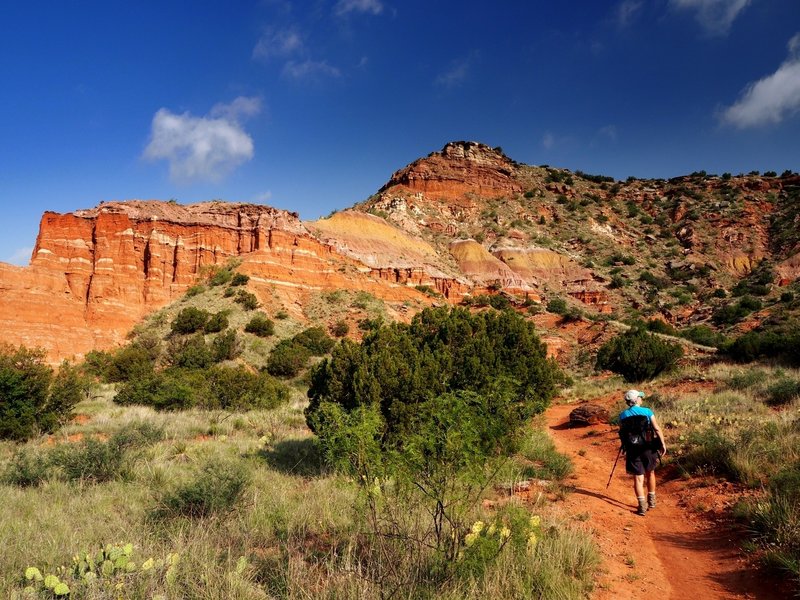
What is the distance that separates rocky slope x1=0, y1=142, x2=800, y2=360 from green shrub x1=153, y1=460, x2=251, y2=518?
98.1ft

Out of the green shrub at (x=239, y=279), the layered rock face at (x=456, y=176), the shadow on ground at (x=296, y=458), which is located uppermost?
the layered rock face at (x=456, y=176)

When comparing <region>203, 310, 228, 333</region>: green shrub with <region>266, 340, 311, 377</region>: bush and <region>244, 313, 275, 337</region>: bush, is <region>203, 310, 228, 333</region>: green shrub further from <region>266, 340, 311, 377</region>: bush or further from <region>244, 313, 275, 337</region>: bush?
<region>266, 340, 311, 377</region>: bush

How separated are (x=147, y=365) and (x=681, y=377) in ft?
88.9

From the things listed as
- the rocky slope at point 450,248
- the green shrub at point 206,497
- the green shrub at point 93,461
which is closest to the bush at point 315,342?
the rocky slope at point 450,248

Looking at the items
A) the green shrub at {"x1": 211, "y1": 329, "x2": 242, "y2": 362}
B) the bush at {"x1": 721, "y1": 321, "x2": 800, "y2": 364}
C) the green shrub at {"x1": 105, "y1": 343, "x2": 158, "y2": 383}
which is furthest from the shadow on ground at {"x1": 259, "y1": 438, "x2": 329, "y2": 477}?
the bush at {"x1": 721, "y1": 321, "x2": 800, "y2": 364}

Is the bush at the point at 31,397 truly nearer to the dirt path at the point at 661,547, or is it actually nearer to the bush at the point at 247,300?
the dirt path at the point at 661,547

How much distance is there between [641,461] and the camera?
23.2 ft

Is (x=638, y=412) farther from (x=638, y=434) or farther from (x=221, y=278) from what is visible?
(x=221, y=278)

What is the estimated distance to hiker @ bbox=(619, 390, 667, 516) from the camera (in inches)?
274

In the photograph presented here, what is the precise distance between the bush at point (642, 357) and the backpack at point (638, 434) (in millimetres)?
15500

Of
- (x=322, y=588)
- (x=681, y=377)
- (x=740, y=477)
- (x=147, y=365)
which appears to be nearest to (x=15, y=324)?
(x=147, y=365)

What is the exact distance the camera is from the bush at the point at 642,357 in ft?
68.5

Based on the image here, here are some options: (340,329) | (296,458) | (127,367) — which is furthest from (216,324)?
(296,458)

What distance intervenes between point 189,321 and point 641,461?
31.4 metres
